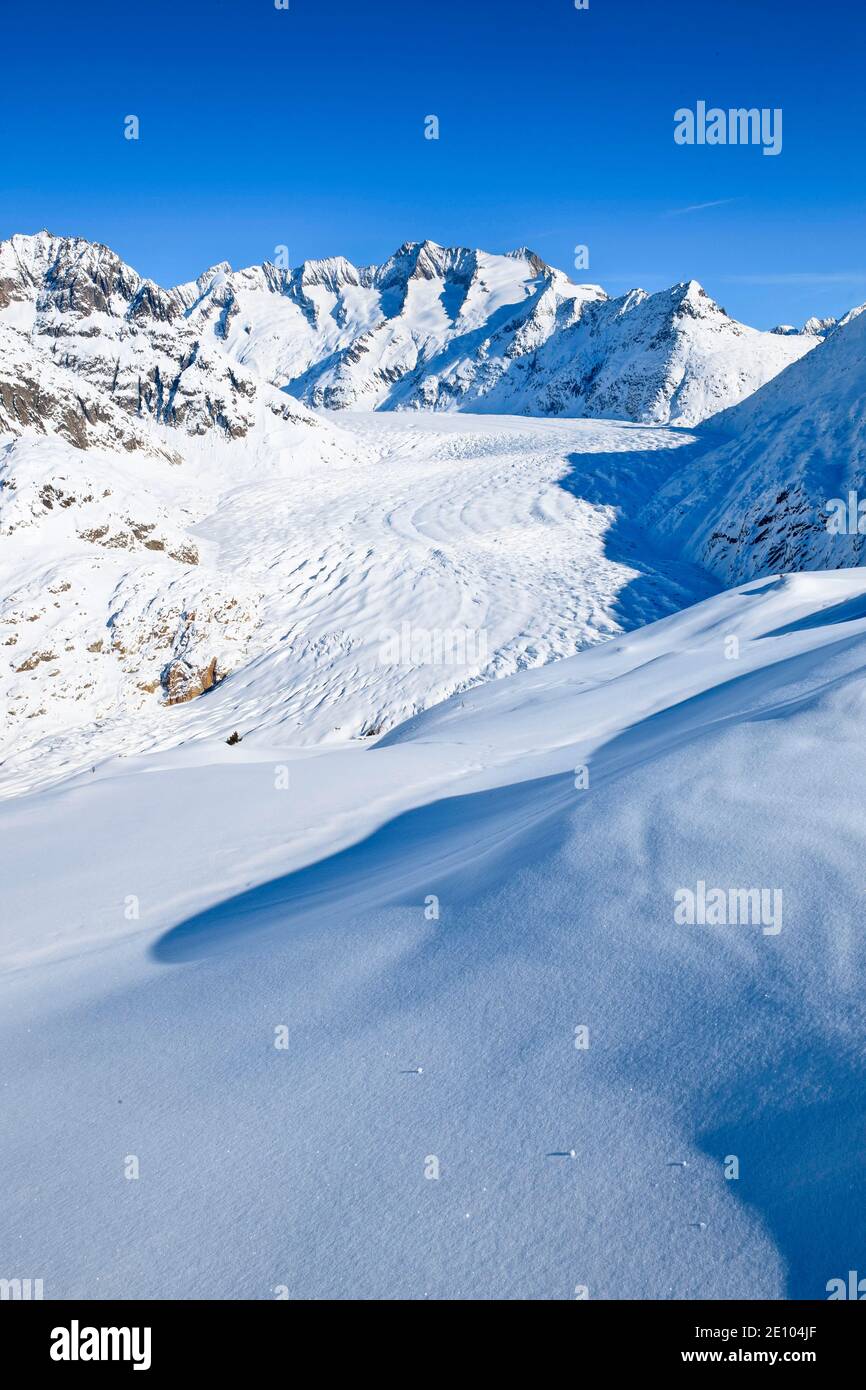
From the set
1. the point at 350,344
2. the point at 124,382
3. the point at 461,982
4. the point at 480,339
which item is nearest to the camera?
the point at 461,982

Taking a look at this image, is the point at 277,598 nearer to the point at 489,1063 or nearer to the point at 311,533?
the point at 311,533

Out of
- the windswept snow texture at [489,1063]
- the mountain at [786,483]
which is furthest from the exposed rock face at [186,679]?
the windswept snow texture at [489,1063]

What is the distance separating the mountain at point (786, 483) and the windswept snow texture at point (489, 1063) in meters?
21.5

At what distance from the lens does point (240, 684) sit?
69.4 ft

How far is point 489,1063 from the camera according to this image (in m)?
2.74

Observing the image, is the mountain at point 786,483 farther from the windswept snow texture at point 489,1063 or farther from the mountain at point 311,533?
the windswept snow texture at point 489,1063

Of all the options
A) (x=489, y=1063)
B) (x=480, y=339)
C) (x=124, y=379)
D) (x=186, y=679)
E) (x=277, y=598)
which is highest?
(x=480, y=339)

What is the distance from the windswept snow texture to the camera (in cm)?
212

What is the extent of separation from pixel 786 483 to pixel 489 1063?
26611 millimetres

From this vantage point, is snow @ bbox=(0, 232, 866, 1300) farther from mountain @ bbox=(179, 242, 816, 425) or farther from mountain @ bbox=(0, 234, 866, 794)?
mountain @ bbox=(179, 242, 816, 425)

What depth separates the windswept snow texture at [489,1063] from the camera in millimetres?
2119

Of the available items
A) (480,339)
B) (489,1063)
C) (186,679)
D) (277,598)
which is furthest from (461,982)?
(480,339)

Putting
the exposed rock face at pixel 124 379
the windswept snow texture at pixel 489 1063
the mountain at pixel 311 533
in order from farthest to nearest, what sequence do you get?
1. the exposed rock face at pixel 124 379
2. the mountain at pixel 311 533
3. the windswept snow texture at pixel 489 1063
